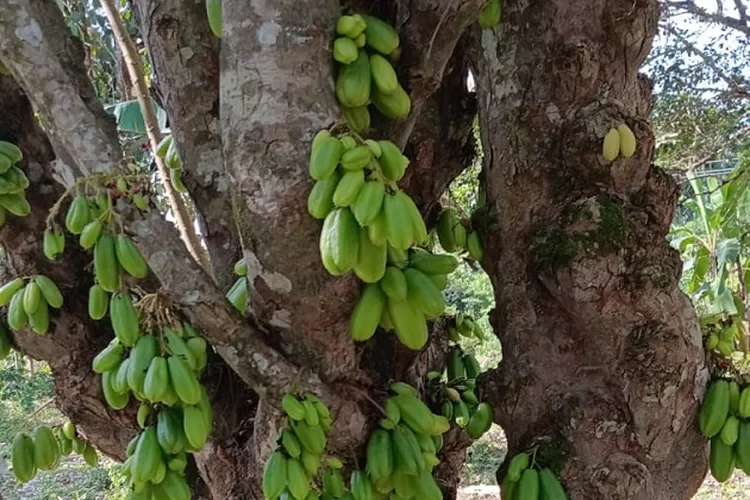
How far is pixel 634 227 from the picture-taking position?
119cm

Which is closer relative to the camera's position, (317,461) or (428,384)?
(317,461)

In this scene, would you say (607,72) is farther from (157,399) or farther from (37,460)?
(37,460)

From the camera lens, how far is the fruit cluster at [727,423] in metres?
1.21

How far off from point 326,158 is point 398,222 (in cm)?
12

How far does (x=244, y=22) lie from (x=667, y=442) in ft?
3.04

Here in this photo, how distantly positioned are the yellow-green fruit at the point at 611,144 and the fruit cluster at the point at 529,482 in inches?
19.9

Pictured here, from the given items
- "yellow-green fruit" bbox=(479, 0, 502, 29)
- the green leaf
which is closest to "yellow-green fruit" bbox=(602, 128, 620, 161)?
"yellow-green fruit" bbox=(479, 0, 502, 29)

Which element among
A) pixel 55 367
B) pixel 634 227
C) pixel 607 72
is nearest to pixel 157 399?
pixel 55 367

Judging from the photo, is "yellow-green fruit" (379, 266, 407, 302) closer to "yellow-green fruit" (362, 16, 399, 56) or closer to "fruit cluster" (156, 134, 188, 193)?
"yellow-green fruit" (362, 16, 399, 56)

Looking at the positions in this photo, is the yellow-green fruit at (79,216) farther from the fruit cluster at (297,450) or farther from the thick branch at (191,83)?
the fruit cluster at (297,450)

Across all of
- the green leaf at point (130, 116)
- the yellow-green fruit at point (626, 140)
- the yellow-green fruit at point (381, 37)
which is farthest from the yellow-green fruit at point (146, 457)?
the green leaf at point (130, 116)

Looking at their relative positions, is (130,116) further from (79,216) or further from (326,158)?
(326,158)

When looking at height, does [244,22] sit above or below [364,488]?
above

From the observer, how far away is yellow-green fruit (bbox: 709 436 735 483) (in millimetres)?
1244
